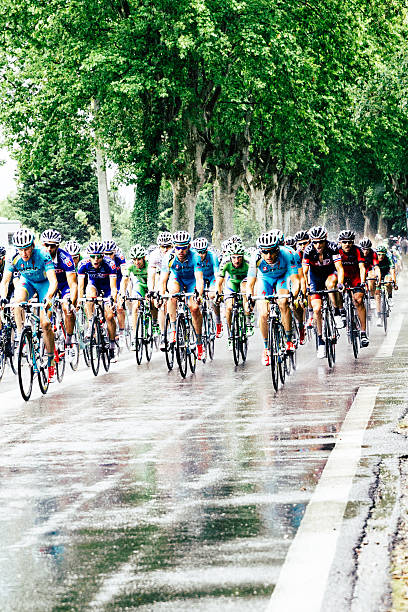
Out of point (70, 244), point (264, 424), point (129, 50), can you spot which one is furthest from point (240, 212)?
point (264, 424)

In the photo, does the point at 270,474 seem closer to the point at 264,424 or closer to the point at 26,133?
the point at 264,424

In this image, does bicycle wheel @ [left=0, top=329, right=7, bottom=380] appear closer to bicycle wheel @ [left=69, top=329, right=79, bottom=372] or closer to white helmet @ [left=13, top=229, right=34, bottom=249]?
bicycle wheel @ [left=69, top=329, right=79, bottom=372]

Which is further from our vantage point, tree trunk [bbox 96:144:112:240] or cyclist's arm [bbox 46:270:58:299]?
tree trunk [bbox 96:144:112:240]

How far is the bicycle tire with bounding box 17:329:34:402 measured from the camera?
13.1m

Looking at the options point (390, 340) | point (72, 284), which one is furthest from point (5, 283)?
point (390, 340)

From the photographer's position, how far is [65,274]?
1703cm

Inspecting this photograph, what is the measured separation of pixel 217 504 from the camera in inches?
273

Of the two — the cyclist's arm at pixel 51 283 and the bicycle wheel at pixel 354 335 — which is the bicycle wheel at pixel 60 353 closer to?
the cyclist's arm at pixel 51 283

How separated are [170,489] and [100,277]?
403 inches

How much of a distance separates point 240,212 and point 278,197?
48.3 m

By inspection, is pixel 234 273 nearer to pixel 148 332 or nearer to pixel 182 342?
pixel 148 332

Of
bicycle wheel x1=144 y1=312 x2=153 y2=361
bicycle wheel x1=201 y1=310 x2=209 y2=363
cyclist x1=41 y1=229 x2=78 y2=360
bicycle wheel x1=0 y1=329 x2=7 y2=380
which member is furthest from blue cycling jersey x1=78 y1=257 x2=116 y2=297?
bicycle wheel x1=0 y1=329 x2=7 y2=380

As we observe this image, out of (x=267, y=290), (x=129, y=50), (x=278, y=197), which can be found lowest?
(x=267, y=290)

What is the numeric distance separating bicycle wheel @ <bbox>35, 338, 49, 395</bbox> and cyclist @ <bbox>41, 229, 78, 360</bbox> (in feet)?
5.94
